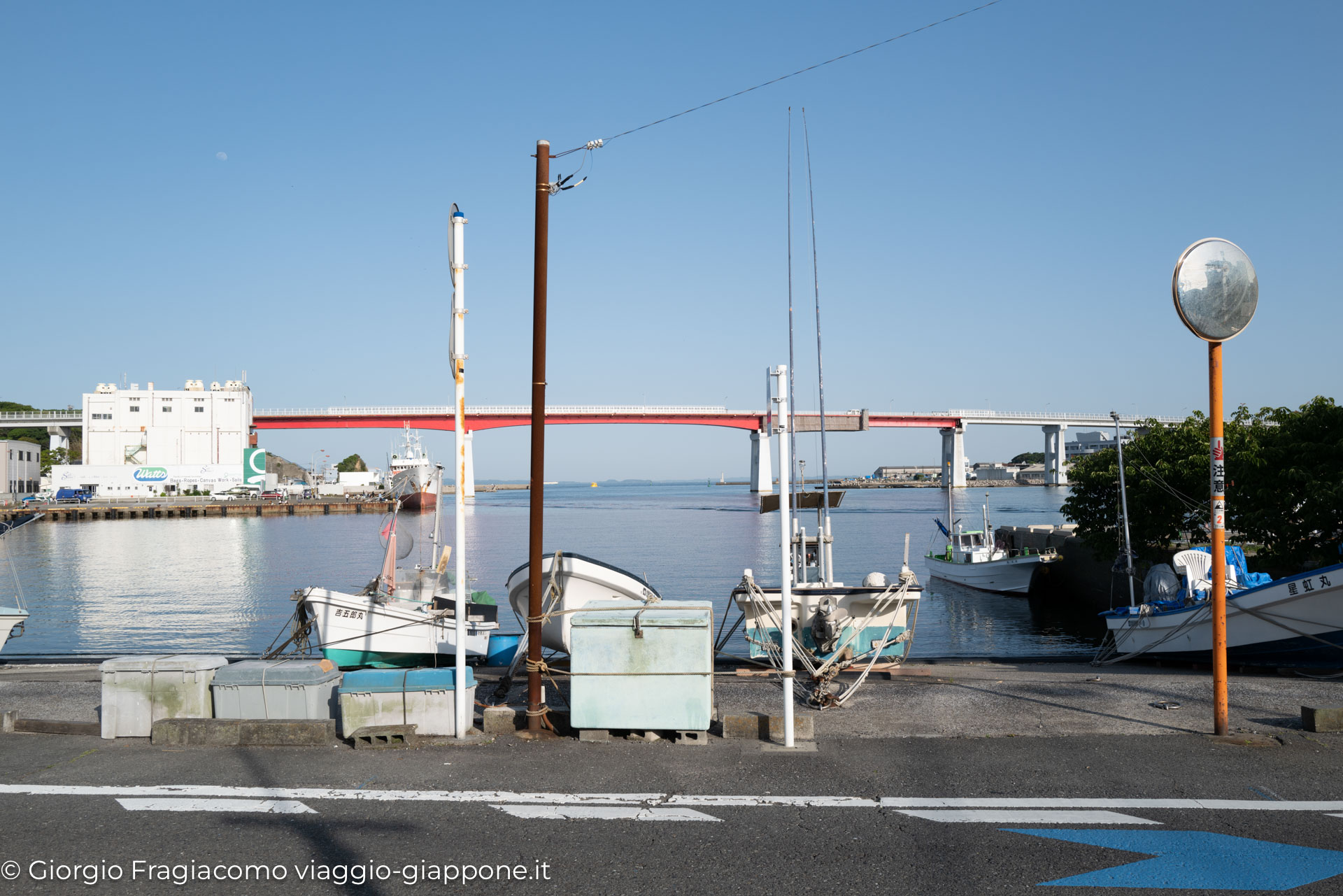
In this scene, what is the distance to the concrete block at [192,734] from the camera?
307 inches

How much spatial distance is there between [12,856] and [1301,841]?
8.08 m

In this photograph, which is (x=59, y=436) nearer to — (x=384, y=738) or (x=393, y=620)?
(x=393, y=620)

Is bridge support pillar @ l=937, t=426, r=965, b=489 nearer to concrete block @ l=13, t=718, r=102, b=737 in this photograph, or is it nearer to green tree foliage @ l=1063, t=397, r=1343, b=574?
green tree foliage @ l=1063, t=397, r=1343, b=574

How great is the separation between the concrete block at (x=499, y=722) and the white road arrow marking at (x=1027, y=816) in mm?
3808

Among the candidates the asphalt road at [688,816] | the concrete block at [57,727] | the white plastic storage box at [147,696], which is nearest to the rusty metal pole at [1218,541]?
the asphalt road at [688,816]

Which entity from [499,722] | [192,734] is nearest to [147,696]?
[192,734]

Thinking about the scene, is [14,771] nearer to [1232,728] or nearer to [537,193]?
[537,193]

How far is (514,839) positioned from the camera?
5672 millimetres

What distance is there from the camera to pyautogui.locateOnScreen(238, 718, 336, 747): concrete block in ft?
25.5

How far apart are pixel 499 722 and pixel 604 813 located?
2342 mm

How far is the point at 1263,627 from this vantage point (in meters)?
14.3

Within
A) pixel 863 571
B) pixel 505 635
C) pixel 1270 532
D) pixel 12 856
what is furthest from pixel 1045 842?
pixel 863 571

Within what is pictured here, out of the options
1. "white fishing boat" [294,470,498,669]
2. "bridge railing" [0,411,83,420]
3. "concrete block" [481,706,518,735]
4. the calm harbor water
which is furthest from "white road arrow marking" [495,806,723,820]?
"bridge railing" [0,411,83,420]

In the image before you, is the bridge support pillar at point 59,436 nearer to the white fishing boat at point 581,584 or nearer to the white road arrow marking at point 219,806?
the white fishing boat at point 581,584
